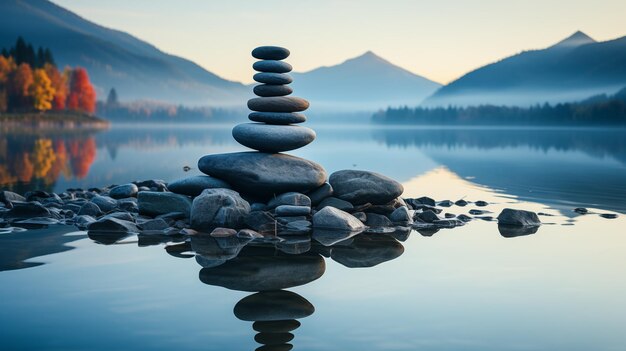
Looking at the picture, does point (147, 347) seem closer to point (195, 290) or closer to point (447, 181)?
point (195, 290)

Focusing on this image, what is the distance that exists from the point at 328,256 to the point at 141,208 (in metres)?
7.61

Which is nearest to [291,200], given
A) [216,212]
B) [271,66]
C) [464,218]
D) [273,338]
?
[216,212]

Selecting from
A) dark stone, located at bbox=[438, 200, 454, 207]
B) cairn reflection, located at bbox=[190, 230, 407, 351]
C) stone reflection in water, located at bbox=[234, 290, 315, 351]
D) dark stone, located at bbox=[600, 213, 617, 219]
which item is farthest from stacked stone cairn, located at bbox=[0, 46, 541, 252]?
stone reflection in water, located at bbox=[234, 290, 315, 351]

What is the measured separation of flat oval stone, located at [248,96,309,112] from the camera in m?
21.6

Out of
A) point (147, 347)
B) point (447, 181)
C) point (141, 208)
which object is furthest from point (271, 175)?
point (447, 181)

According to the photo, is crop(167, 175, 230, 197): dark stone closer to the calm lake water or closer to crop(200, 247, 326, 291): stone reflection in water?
the calm lake water

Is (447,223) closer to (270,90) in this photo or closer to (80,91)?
(270,90)

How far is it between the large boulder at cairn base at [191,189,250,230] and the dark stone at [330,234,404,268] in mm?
3340

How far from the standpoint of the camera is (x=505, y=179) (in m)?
37.0

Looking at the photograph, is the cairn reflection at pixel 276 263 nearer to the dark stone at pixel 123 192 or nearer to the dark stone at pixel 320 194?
the dark stone at pixel 320 194

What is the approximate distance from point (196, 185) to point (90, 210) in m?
3.18

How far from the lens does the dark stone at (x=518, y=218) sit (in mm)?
19688

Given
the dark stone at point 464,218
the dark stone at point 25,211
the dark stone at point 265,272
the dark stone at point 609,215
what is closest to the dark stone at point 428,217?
the dark stone at point 464,218

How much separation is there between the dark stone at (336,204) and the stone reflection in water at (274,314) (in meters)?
9.19
